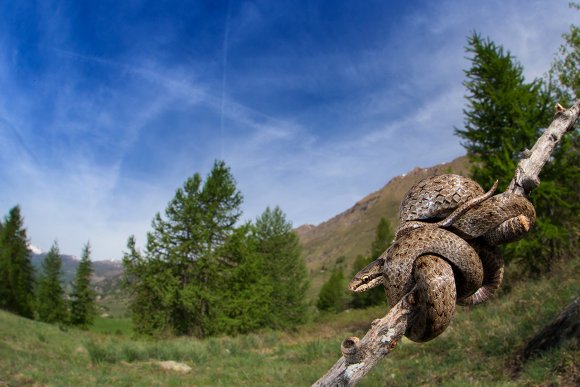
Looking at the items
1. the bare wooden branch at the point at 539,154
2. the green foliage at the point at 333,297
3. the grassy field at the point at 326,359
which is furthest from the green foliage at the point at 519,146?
the green foliage at the point at 333,297

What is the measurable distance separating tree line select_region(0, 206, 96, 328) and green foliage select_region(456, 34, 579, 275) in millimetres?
73746

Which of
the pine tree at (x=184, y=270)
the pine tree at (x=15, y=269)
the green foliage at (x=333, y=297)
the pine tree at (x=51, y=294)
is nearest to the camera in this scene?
the pine tree at (x=184, y=270)

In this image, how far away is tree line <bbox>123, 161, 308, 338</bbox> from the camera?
30578 millimetres

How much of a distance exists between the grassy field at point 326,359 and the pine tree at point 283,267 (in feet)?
82.7

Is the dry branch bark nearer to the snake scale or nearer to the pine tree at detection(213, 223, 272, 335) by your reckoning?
the snake scale

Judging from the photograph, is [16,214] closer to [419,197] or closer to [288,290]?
[288,290]

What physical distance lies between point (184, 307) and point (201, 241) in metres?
5.08

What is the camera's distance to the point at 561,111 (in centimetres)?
153

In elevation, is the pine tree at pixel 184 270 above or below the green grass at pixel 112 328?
above

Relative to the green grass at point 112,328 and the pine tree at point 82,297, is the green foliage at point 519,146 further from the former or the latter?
the pine tree at point 82,297

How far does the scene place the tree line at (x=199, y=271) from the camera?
100 ft

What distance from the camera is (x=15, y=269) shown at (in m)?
68.7

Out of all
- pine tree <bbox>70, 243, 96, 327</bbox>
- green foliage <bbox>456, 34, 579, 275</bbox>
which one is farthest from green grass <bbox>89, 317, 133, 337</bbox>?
green foliage <bbox>456, 34, 579, 275</bbox>

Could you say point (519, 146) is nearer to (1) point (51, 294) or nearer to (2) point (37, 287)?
(1) point (51, 294)
